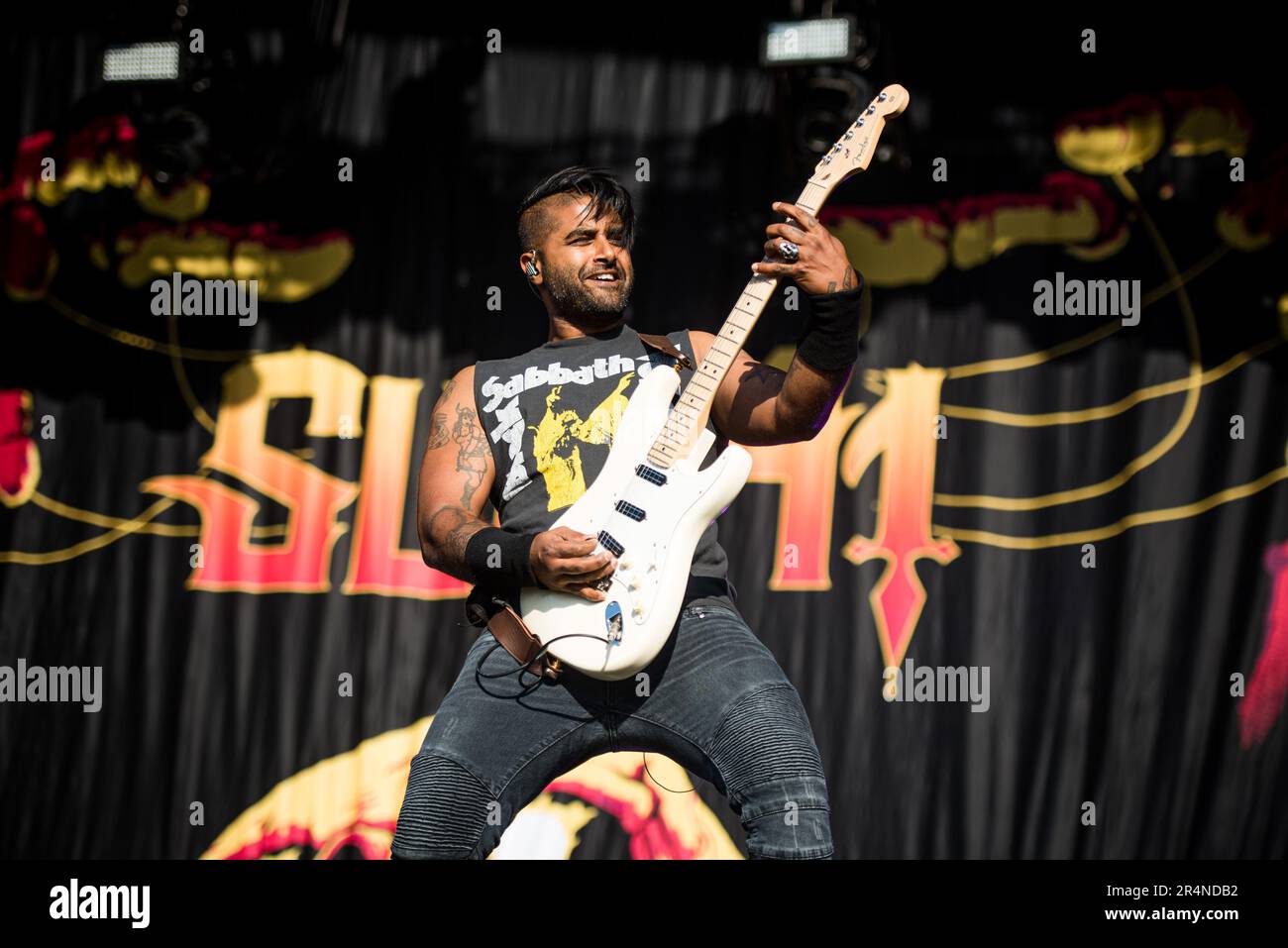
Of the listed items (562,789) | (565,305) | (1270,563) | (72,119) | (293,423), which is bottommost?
(562,789)

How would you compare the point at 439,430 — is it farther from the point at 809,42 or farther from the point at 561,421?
the point at 809,42

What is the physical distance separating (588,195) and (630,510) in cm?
86

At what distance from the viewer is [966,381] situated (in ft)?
17.1

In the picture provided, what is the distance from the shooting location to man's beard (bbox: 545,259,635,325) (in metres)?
3.09

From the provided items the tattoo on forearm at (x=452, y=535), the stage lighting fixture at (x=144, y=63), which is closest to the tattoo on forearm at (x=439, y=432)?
the tattoo on forearm at (x=452, y=535)

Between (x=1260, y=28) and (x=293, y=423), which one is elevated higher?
(x=1260, y=28)

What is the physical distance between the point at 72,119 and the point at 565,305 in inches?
137

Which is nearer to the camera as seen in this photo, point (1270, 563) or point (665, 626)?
point (665, 626)

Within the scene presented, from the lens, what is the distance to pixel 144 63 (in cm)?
484

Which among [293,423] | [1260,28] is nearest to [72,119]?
[293,423]

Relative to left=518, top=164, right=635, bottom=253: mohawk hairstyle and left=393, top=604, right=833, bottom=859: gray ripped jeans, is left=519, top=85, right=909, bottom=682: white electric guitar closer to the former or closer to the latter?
left=393, top=604, right=833, bottom=859: gray ripped jeans

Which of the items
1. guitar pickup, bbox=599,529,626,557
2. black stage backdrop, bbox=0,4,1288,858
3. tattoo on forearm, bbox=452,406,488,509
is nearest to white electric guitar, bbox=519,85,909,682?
guitar pickup, bbox=599,529,626,557

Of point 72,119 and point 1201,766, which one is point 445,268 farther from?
point 1201,766

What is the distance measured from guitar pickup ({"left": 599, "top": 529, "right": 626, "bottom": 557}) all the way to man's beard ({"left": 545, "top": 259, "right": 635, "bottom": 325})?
0.61 metres
